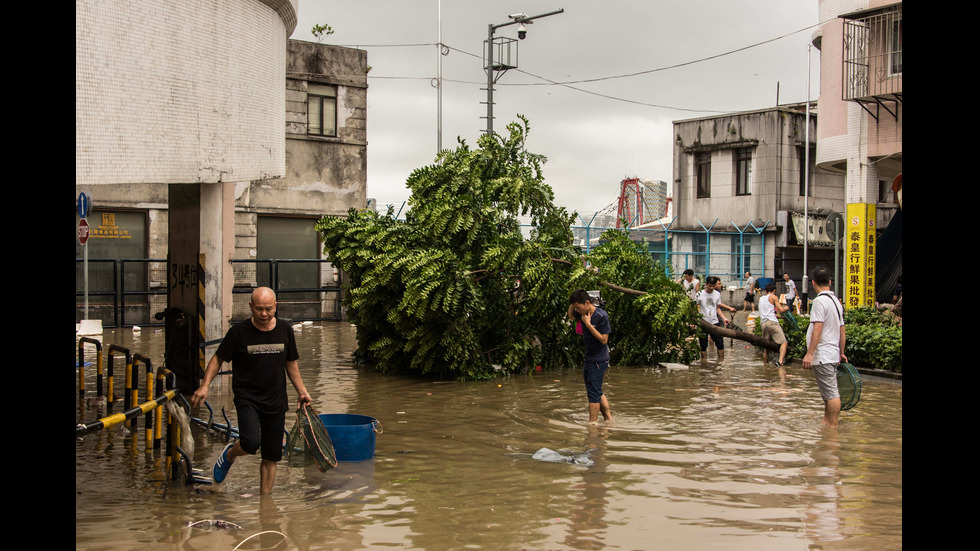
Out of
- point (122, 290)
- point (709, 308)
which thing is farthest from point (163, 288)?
point (709, 308)

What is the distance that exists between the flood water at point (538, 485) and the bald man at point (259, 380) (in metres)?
0.44

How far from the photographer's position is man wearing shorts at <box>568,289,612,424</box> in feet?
34.7

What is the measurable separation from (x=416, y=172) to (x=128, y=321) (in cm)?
1258

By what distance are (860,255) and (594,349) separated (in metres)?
14.0

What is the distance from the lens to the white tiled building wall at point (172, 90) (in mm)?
7320

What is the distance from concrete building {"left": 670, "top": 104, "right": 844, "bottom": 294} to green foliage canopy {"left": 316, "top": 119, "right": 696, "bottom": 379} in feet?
70.1

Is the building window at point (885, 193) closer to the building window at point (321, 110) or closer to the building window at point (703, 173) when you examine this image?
the building window at point (703, 173)

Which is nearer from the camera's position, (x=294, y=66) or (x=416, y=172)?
(x=416, y=172)

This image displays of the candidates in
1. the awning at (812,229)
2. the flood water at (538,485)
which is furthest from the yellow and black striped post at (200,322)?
the awning at (812,229)

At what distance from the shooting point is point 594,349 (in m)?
10.7

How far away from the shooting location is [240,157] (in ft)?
30.9

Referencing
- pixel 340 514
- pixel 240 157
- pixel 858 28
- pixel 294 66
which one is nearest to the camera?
pixel 340 514
